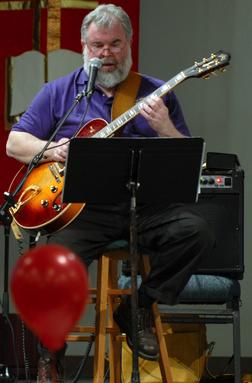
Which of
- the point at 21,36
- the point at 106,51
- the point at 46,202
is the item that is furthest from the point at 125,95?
the point at 21,36

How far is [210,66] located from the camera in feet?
9.44

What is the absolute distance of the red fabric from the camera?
4.07m

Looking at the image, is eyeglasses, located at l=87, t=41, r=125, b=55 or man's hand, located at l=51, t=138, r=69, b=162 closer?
man's hand, located at l=51, t=138, r=69, b=162

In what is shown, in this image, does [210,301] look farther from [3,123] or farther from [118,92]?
[3,123]

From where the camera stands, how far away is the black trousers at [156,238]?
269cm

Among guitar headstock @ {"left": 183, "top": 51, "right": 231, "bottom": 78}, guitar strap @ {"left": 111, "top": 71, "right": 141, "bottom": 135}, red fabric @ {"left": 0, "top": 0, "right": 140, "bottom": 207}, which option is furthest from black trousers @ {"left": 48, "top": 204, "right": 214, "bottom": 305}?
red fabric @ {"left": 0, "top": 0, "right": 140, "bottom": 207}

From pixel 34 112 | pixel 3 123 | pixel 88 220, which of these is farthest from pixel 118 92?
pixel 3 123

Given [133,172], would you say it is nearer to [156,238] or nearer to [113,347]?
[156,238]

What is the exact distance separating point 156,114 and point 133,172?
37cm

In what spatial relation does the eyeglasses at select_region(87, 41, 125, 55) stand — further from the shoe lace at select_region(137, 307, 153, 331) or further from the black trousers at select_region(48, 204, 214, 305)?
the shoe lace at select_region(137, 307, 153, 331)

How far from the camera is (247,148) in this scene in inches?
169

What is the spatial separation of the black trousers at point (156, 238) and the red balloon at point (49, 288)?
6.90ft

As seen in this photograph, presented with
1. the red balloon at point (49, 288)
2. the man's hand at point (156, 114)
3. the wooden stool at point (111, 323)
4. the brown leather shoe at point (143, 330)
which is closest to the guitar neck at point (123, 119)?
the man's hand at point (156, 114)

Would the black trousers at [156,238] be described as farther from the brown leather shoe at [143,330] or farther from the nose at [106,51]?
the nose at [106,51]
